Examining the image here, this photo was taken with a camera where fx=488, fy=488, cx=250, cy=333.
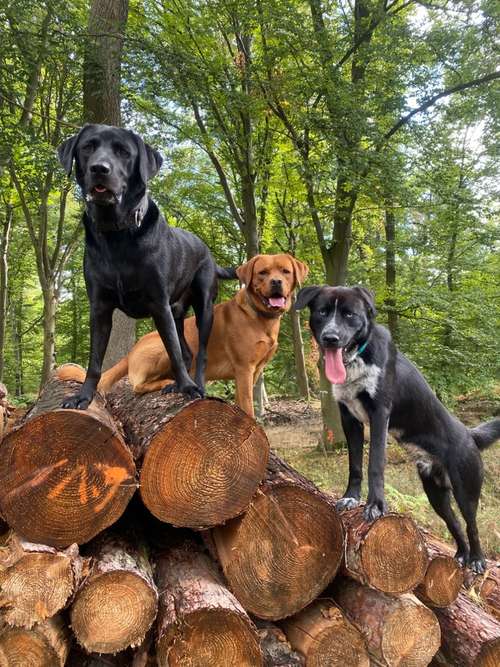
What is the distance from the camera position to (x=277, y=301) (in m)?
4.54

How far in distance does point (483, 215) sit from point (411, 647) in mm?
8023

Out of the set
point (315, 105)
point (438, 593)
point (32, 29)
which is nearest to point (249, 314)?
point (438, 593)

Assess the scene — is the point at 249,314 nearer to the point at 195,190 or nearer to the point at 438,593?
the point at 438,593

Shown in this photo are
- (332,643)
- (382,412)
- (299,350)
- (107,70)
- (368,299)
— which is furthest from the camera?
(299,350)

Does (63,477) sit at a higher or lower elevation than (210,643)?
higher

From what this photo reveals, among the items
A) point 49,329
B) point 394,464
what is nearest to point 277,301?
point 394,464

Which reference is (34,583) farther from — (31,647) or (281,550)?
(281,550)

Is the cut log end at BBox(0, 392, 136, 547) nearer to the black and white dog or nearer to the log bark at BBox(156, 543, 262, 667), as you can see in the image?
the log bark at BBox(156, 543, 262, 667)

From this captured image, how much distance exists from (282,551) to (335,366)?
1276mm

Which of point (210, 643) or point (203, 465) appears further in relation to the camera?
point (203, 465)

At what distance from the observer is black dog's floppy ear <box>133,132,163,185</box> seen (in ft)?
10.5

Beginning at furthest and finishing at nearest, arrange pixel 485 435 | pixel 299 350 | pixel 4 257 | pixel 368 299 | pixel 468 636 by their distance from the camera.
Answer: pixel 299 350 → pixel 4 257 → pixel 485 435 → pixel 368 299 → pixel 468 636

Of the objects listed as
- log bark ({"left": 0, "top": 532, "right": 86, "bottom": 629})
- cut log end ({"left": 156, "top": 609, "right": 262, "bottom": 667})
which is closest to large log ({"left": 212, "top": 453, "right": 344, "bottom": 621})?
cut log end ({"left": 156, "top": 609, "right": 262, "bottom": 667})

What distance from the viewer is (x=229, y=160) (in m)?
11.8
